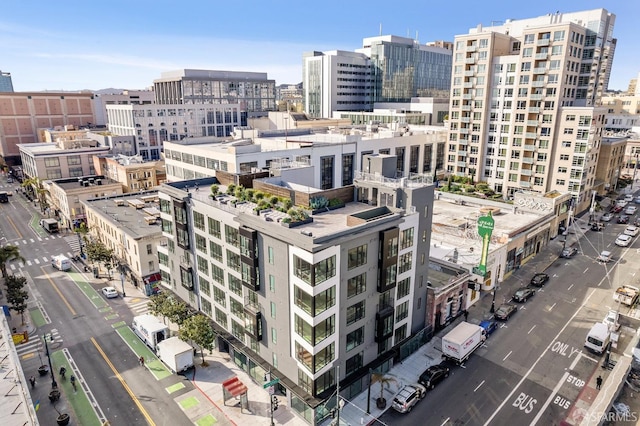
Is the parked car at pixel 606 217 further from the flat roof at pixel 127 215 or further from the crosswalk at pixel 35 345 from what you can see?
the crosswalk at pixel 35 345

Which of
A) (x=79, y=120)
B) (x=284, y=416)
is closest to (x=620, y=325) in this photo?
(x=284, y=416)

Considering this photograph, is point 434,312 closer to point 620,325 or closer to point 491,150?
point 620,325

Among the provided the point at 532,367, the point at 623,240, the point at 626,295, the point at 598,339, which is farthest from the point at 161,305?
the point at 623,240

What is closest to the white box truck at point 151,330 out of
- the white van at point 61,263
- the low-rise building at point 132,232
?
the low-rise building at point 132,232

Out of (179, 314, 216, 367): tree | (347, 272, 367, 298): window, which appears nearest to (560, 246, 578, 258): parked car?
(347, 272, 367, 298): window

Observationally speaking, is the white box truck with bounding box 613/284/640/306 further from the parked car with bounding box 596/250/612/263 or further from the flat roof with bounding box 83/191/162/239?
the flat roof with bounding box 83/191/162/239
